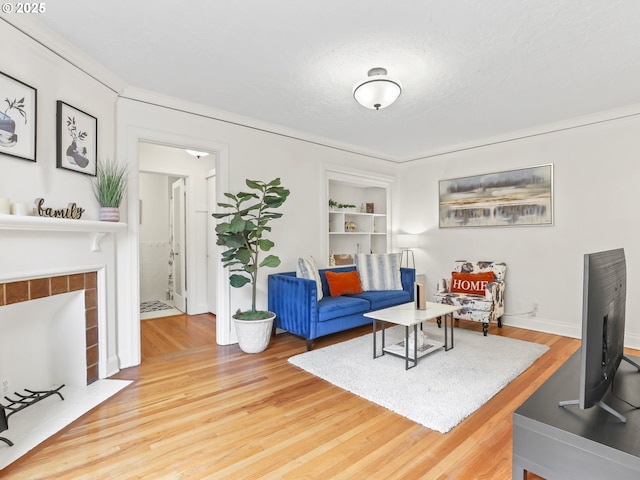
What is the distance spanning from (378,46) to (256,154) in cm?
199

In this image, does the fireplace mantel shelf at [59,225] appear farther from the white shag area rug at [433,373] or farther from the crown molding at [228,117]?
the white shag area rug at [433,373]

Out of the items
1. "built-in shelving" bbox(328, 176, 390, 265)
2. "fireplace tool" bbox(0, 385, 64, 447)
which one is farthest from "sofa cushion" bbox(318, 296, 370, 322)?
A: "fireplace tool" bbox(0, 385, 64, 447)

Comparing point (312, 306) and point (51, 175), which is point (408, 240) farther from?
point (51, 175)

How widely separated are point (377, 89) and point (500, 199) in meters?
2.80

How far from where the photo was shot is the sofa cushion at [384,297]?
4.08 metres

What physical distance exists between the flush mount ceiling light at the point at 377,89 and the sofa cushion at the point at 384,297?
2285mm

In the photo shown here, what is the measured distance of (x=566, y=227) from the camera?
13.0ft

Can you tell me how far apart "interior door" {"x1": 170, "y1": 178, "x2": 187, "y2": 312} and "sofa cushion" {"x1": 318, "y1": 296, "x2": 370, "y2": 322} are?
8.26 ft

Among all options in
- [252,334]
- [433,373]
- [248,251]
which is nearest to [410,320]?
[433,373]

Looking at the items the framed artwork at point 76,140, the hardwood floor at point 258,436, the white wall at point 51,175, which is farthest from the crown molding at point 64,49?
the hardwood floor at point 258,436

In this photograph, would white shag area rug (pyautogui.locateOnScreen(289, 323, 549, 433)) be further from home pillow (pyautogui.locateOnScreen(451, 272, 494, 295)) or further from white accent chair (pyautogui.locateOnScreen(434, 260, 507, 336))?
home pillow (pyautogui.locateOnScreen(451, 272, 494, 295))

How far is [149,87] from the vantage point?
3020mm

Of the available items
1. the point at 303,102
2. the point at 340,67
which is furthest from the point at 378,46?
the point at 303,102

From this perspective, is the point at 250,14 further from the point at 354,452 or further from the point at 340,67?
the point at 354,452
